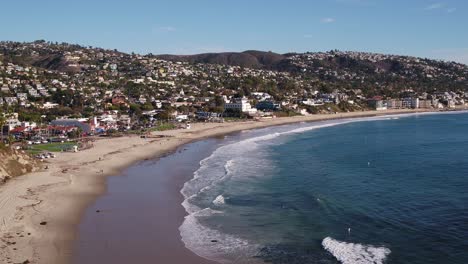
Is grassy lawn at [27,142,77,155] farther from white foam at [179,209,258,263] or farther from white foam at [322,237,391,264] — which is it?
white foam at [322,237,391,264]

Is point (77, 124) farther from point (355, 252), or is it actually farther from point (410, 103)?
point (410, 103)

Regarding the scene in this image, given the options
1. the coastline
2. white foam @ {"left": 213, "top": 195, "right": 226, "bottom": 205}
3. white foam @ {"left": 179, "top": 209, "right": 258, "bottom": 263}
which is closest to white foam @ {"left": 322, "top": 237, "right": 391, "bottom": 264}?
white foam @ {"left": 179, "top": 209, "right": 258, "bottom": 263}

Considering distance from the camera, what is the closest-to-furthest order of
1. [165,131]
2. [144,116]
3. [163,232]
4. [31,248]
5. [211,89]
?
[31,248]
[163,232]
[165,131]
[144,116]
[211,89]

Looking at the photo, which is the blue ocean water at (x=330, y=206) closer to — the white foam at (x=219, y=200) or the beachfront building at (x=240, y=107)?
the white foam at (x=219, y=200)

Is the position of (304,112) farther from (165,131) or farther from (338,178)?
(338,178)

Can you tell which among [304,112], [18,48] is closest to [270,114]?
[304,112]

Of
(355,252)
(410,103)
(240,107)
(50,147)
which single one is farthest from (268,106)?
(355,252)
